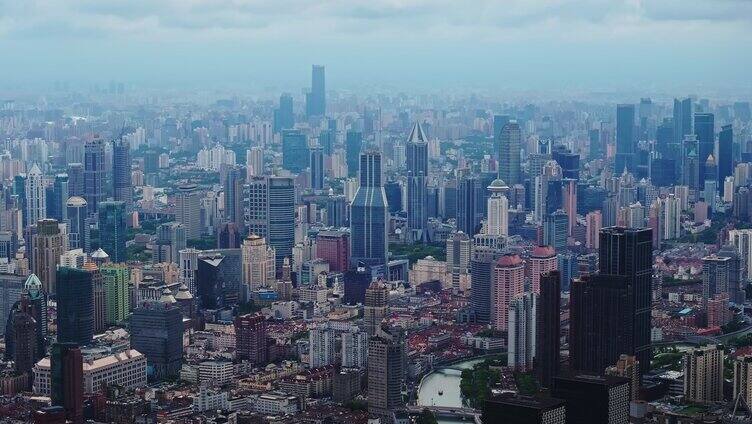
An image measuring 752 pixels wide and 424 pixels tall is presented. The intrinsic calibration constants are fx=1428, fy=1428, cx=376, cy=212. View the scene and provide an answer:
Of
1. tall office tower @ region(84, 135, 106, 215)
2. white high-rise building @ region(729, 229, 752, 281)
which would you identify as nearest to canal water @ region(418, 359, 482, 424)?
white high-rise building @ region(729, 229, 752, 281)

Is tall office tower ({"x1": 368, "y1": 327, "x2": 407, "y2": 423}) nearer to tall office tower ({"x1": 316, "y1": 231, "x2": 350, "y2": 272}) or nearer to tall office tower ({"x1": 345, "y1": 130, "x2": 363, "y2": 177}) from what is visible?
tall office tower ({"x1": 316, "y1": 231, "x2": 350, "y2": 272})

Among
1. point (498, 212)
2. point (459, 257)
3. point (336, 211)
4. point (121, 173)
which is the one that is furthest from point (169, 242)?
point (121, 173)

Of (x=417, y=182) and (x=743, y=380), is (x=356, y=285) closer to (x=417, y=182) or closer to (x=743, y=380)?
(x=743, y=380)

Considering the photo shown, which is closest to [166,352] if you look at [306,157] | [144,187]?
[144,187]

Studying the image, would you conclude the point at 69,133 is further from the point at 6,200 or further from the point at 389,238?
the point at 389,238

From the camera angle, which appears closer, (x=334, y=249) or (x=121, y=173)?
(x=334, y=249)

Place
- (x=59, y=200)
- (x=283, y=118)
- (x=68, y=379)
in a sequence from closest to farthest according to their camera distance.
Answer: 1. (x=68, y=379)
2. (x=59, y=200)
3. (x=283, y=118)

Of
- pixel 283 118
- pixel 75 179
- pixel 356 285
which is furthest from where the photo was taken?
pixel 283 118
